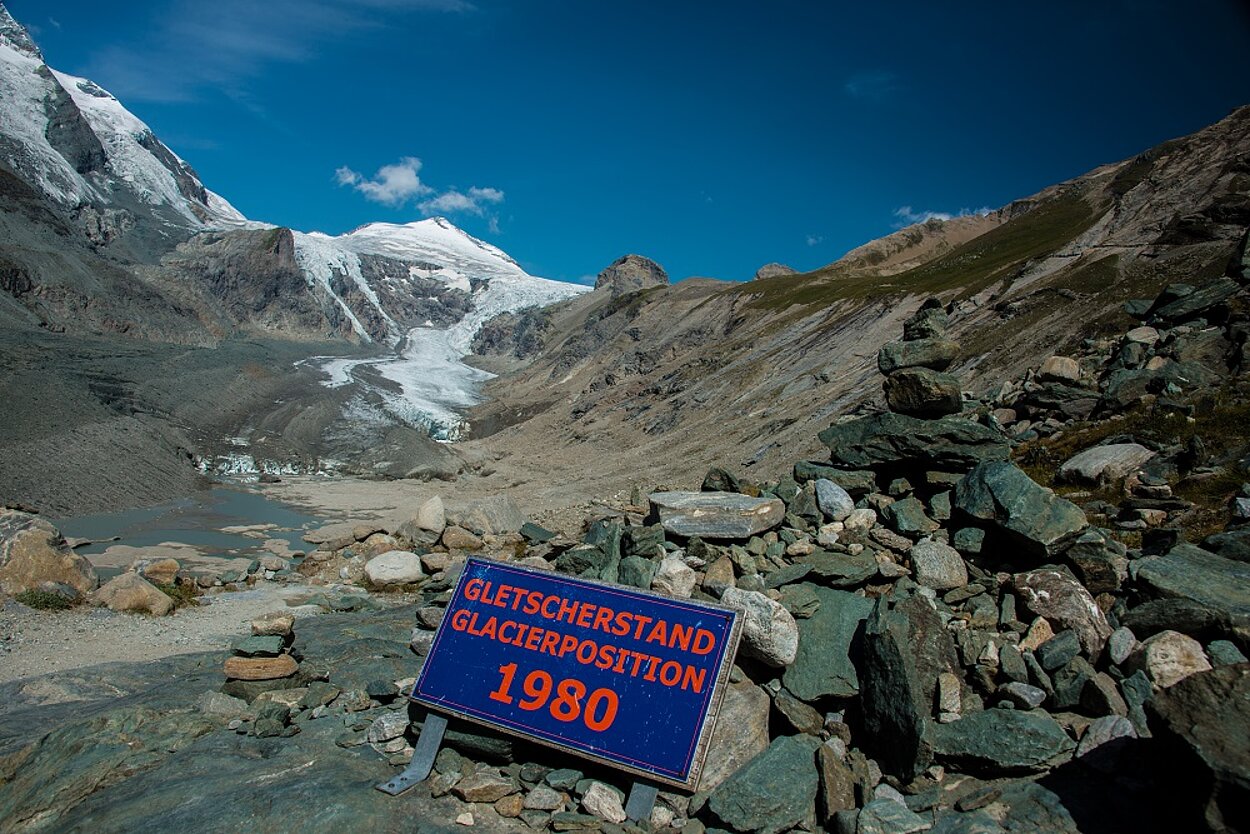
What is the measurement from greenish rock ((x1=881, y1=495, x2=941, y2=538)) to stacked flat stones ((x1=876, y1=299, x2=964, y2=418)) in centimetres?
240

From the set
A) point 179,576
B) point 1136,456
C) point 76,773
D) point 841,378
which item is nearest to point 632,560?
point 76,773

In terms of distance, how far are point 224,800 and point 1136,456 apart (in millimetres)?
12671

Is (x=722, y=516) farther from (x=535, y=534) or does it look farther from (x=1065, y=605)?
(x=535, y=534)

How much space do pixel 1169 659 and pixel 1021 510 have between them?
6.89 ft

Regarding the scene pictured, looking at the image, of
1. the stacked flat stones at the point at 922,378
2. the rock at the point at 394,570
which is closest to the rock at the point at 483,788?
the rock at the point at 394,570

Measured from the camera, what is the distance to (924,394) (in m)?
11.1

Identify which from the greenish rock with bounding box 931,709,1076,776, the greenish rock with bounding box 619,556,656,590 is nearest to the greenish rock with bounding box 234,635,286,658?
the greenish rock with bounding box 619,556,656,590

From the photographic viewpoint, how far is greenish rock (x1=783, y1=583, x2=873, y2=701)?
21.2 feet

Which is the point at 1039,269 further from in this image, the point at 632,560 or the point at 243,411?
the point at 243,411

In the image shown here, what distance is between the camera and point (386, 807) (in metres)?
5.66

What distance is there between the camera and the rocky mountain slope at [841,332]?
80.7 ft

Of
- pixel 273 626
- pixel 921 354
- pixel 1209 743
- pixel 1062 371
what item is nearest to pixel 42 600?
pixel 273 626

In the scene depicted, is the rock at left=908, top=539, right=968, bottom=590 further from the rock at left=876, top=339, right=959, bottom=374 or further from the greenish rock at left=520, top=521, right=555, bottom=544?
the greenish rock at left=520, top=521, right=555, bottom=544

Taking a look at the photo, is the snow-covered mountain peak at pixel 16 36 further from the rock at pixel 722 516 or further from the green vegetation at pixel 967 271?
the rock at pixel 722 516
